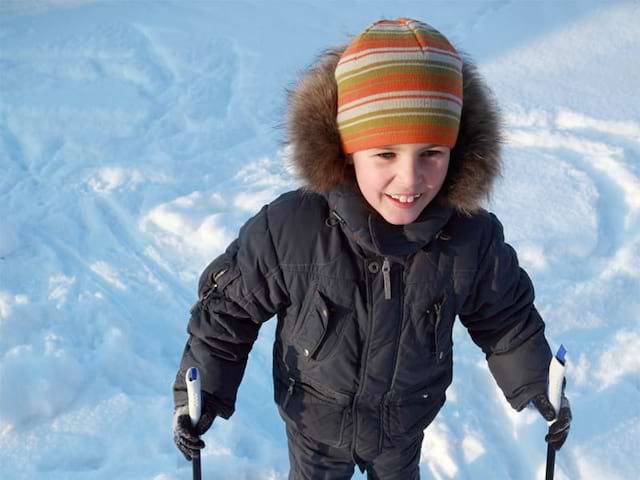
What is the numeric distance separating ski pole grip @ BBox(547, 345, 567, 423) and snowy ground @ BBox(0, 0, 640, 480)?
0.89 meters

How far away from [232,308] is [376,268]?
0.39m

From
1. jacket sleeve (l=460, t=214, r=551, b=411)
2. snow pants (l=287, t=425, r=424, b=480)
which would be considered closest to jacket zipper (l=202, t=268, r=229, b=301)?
snow pants (l=287, t=425, r=424, b=480)

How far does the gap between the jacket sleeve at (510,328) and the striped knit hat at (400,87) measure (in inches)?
16.3

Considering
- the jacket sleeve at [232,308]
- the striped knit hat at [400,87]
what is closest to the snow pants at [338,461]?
the jacket sleeve at [232,308]

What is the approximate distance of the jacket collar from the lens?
1.67 meters

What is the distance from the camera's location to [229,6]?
611 cm

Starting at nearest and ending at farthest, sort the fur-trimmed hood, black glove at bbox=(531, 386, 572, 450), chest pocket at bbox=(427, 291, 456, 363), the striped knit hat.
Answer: the striped knit hat
the fur-trimmed hood
chest pocket at bbox=(427, 291, 456, 363)
black glove at bbox=(531, 386, 572, 450)

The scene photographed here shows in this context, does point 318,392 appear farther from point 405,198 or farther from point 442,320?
point 405,198

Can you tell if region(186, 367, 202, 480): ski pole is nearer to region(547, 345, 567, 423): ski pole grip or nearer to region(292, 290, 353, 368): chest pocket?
region(292, 290, 353, 368): chest pocket

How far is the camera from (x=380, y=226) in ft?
5.50

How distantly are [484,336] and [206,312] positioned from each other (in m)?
0.78

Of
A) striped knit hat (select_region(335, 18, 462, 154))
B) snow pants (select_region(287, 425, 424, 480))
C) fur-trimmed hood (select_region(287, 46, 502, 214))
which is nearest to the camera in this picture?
striped knit hat (select_region(335, 18, 462, 154))

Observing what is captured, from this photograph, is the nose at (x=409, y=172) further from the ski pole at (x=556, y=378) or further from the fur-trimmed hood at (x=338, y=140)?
the ski pole at (x=556, y=378)

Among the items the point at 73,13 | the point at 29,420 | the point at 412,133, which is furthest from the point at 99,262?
the point at 73,13
